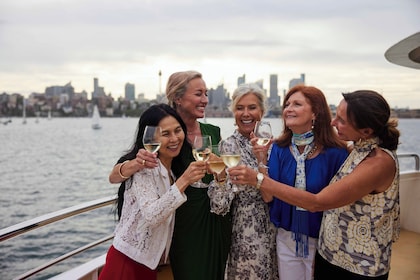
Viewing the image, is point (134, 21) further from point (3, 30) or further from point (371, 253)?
point (371, 253)

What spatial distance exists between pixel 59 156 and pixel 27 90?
47.6 feet

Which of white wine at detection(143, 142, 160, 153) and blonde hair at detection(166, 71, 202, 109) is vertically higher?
blonde hair at detection(166, 71, 202, 109)

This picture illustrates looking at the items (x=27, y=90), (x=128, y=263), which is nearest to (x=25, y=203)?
(x=128, y=263)

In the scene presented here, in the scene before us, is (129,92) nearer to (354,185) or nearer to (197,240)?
(197,240)

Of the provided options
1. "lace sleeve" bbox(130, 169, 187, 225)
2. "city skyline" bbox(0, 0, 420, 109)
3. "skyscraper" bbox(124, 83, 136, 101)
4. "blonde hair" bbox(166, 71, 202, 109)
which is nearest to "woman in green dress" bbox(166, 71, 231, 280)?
"lace sleeve" bbox(130, 169, 187, 225)

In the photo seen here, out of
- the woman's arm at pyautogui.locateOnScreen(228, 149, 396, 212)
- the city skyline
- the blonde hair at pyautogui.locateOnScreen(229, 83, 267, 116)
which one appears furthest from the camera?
the city skyline

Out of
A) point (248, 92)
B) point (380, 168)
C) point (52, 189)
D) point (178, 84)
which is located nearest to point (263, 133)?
point (248, 92)

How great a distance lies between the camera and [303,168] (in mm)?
2203

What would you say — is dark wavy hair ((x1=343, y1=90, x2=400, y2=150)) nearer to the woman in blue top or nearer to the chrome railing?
the woman in blue top

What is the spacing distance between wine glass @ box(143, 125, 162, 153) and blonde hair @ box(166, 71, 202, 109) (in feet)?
2.62

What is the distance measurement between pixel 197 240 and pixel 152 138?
2.37 ft

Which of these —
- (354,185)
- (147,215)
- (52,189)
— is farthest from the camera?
(52,189)

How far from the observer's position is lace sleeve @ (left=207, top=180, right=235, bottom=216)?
2.19 m

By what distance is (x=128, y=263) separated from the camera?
204 cm
